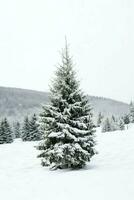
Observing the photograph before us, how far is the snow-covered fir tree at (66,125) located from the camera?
18.6 meters

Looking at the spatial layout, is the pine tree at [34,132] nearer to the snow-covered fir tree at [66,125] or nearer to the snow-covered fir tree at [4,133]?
the snow-covered fir tree at [4,133]

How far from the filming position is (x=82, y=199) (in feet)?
37.2

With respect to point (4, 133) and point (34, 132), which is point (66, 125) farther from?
point (34, 132)

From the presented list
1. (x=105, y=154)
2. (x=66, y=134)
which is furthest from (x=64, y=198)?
(x=105, y=154)

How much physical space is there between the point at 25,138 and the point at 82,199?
6263cm

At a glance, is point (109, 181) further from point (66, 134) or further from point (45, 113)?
point (45, 113)

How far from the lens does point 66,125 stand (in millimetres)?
19062

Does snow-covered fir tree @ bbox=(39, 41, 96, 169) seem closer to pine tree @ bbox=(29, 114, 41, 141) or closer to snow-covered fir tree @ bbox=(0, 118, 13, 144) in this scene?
snow-covered fir tree @ bbox=(0, 118, 13, 144)

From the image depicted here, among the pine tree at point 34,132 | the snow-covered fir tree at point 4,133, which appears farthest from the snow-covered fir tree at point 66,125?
the pine tree at point 34,132

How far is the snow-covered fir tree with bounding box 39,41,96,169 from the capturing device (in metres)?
18.6

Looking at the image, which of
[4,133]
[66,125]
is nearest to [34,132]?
[4,133]

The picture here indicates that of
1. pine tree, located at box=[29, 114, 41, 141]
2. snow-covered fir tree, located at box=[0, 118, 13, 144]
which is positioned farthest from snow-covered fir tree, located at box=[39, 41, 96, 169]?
pine tree, located at box=[29, 114, 41, 141]

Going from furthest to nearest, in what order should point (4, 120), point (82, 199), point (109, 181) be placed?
point (4, 120) < point (109, 181) < point (82, 199)

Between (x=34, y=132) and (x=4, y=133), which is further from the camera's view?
(x=34, y=132)
